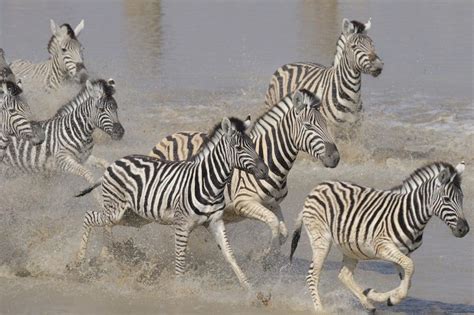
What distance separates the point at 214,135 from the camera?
10.4 metres

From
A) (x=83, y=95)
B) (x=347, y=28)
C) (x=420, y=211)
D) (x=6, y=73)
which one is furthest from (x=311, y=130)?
(x=6, y=73)

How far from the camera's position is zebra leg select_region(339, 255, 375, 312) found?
9.74 m

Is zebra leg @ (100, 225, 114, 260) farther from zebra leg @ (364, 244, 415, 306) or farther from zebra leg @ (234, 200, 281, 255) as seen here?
zebra leg @ (364, 244, 415, 306)

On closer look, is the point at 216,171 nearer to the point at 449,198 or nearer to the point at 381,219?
the point at 381,219

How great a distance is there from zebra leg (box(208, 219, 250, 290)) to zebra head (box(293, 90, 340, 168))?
3.49ft

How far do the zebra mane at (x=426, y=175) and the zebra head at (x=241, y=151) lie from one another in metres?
1.14

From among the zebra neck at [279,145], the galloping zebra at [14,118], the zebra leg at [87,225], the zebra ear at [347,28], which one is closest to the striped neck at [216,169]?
the zebra neck at [279,145]

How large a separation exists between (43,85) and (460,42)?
1229 cm

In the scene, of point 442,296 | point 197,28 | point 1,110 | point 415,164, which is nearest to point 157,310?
point 442,296

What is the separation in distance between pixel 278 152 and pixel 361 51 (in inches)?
187

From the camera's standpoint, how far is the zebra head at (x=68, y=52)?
57.3 feet

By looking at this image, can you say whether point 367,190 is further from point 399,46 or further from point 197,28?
point 197,28

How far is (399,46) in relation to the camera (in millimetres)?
27391

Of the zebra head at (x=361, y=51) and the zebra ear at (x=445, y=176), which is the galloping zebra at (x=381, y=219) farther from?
the zebra head at (x=361, y=51)
